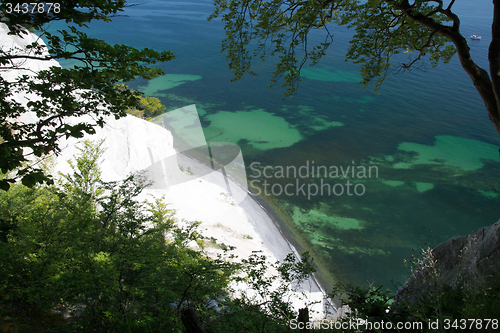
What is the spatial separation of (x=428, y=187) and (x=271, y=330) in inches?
944

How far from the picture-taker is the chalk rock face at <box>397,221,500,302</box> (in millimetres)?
4621

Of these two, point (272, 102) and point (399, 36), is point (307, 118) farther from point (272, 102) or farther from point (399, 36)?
point (399, 36)

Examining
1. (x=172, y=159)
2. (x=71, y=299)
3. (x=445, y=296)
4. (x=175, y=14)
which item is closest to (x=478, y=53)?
(x=172, y=159)

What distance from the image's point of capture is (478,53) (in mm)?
46594

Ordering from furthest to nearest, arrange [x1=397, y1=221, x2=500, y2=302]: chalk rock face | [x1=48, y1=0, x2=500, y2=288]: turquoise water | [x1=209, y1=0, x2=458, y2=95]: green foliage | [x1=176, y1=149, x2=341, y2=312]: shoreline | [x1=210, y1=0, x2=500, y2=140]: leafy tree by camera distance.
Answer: [x1=48, y1=0, x2=500, y2=288]: turquoise water < [x1=176, y1=149, x2=341, y2=312]: shoreline < [x1=209, y1=0, x2=458, y2=95]: green foliage < [x1=210, y1=0, x2=500, y2=140]: leafy tree < [x1=397, y1=221, x2=500, y2=302]: chalk rock face

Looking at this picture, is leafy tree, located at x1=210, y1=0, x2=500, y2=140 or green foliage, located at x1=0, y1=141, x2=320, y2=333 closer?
green foliage, located at x1=0, y1=141, x2=320, y2=333

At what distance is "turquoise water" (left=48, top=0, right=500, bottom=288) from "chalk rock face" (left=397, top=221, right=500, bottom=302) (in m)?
7.93

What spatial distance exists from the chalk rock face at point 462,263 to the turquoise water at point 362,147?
7.93 metres

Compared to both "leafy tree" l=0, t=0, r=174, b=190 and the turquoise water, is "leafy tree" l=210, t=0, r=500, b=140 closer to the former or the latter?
"leafy tree" l=0, t=0, r=174, b=190

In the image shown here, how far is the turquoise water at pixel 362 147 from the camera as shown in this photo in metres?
19.3

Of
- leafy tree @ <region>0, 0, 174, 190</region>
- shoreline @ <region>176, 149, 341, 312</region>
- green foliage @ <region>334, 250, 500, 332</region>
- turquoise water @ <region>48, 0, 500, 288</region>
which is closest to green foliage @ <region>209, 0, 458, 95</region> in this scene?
leafy tree @ <region>0, 0, 174, 190</region>

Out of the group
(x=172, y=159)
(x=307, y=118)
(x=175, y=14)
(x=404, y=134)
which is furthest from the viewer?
(x=175, y=14)

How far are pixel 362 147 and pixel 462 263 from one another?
84.6 feet

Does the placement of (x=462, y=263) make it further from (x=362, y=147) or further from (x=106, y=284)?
(x=362, y=147)
